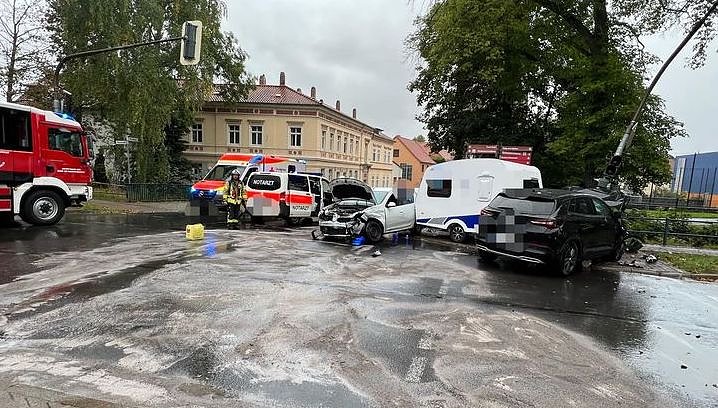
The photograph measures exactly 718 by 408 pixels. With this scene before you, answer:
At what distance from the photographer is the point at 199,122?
4103 centimetres

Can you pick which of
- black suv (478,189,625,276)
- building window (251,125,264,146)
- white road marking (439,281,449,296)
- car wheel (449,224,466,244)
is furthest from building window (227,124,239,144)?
white road marking (439,281,449,296)

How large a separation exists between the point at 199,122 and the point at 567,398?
4158cm

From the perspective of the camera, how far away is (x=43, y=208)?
542 inches

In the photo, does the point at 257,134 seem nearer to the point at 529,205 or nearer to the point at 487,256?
the point at 487,256

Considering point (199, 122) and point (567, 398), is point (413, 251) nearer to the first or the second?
point (567, 398)

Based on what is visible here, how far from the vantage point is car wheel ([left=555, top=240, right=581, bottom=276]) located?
942cm

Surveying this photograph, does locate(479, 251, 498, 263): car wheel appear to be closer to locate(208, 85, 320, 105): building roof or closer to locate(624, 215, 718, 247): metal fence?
locate(624, 215, 718, 247): metal fence

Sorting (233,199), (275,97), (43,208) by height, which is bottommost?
(43,208)

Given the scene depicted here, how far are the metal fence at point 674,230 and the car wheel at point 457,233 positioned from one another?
5.72 metres

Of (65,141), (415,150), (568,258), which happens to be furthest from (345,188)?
(415,150)

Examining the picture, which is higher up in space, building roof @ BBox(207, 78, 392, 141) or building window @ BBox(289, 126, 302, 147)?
building roof @ BBox(207, 78, 392, 141)

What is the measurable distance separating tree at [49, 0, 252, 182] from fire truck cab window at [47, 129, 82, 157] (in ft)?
32.5

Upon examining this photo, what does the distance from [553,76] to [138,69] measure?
2173cm

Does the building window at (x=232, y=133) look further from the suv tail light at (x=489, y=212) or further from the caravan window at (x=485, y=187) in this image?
the suv tail light at (x=489, y=212)
